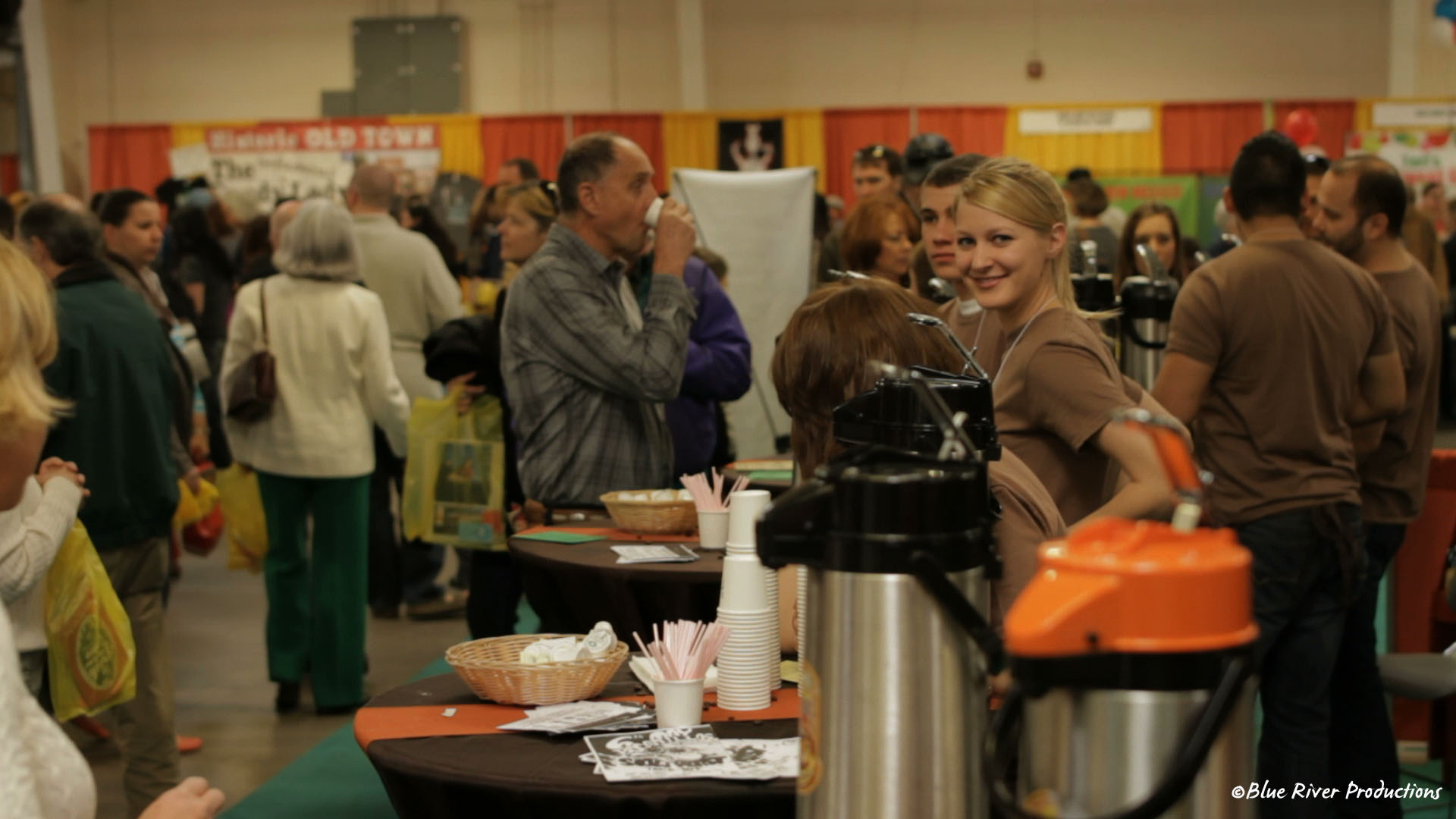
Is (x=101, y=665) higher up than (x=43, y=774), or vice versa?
(x=43, y=774)

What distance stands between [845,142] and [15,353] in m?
12.6

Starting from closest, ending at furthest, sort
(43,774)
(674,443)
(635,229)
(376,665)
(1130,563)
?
1. (1130,563)
2. (43,774)
3. (635,229)
4. (674,443)
5. (376,665)

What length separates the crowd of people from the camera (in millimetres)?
2016

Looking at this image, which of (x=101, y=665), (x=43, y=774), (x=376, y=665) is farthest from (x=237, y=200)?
(x=43, y=774)

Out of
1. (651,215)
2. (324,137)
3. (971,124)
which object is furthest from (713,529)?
(324,137)

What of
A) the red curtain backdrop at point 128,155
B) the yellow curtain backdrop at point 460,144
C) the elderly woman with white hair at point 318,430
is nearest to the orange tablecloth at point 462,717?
the elderly woman with white hair at point 318,430

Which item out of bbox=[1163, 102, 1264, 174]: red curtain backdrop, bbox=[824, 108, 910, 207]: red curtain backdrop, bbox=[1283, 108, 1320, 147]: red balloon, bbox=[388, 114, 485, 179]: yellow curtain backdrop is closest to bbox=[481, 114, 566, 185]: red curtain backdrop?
bbox=[388, 114, 485, 179]: yellow curtain backdrop

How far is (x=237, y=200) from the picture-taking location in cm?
1079

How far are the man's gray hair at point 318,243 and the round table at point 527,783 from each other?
2.79m

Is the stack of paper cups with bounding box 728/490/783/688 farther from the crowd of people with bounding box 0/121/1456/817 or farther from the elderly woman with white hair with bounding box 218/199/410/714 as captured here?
the elderly woman with white hair with bounding box 218/199/410/714

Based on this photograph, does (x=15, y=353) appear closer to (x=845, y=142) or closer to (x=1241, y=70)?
(x=845, y=142)

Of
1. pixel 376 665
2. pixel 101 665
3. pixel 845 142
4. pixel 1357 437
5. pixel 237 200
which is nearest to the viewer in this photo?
pixel 101 665

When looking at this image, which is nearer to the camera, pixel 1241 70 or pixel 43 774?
pixel 43 774

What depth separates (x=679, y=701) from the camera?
1907mm
